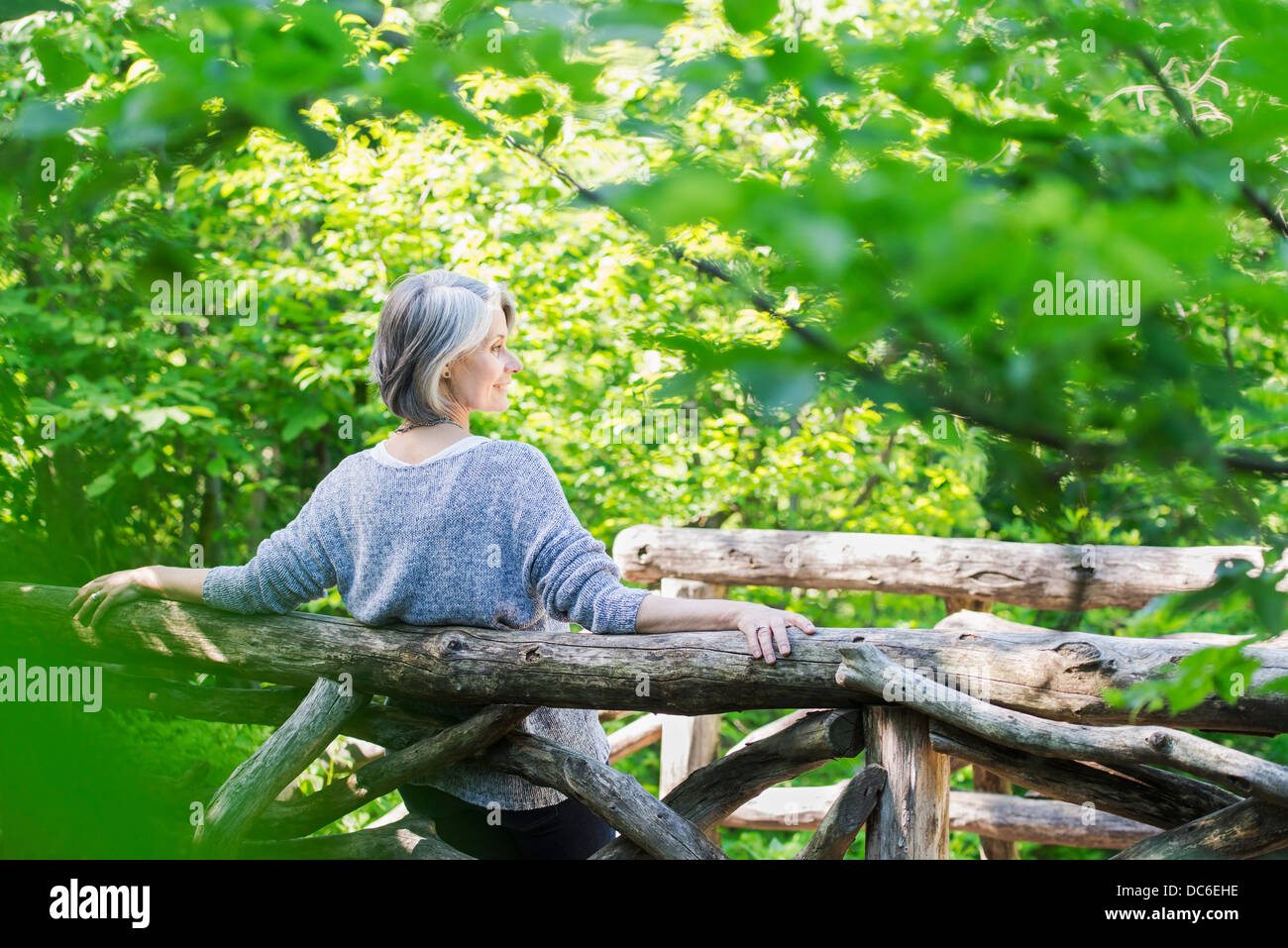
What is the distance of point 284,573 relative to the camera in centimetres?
228

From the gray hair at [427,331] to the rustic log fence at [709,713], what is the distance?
0.53 metres

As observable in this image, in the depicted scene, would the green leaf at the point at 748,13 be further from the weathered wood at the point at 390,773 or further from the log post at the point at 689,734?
the log post at the point at 689,734

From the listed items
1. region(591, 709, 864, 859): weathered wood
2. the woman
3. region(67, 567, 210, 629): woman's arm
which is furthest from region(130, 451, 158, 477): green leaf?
region(591, 709, 864, 859): weathered wood

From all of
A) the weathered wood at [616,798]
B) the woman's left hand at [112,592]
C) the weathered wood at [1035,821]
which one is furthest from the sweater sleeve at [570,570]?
the weathered wood at [1035,821]

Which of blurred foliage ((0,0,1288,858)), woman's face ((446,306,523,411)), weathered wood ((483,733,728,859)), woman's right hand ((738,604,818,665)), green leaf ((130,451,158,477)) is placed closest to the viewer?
blurred foliage ((0,0,1288,858))

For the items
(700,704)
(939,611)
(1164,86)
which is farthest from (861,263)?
(939,611)

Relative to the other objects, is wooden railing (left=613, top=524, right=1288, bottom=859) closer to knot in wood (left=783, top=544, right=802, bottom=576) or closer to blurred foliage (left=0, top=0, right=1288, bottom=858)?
knot in wood (left=783, top=544, right=802, bottom=576)

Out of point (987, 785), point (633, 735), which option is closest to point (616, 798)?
point (633, 735)

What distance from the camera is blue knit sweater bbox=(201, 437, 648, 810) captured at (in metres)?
2.09

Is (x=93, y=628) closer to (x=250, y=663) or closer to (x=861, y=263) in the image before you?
(x=250, y=663)

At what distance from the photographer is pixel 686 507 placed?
6.24 m

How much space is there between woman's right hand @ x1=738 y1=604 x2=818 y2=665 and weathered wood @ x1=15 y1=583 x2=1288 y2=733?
1.1 inches

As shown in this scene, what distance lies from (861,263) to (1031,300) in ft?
0.34
